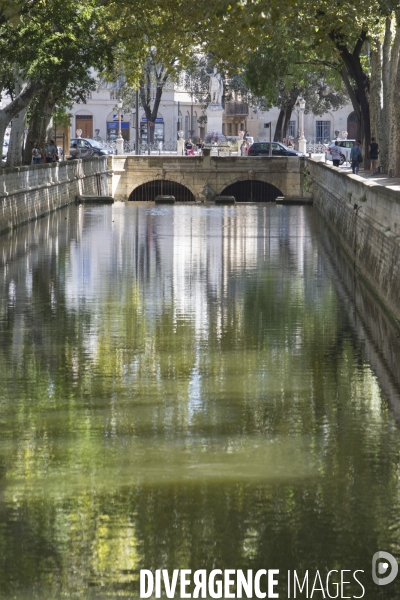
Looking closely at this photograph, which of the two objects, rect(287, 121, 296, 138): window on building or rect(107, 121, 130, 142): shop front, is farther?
rect(287, 121, 296, 138): window on building

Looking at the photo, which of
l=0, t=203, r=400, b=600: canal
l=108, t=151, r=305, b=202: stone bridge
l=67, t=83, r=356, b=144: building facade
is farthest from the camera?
l=67, t=83, r=356, b=144: building facade

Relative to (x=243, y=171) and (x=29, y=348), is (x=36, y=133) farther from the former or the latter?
(x=29, y=348)

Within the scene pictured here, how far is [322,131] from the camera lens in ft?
319

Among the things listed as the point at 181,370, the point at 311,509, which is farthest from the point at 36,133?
the point at 311,509

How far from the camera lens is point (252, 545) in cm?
838

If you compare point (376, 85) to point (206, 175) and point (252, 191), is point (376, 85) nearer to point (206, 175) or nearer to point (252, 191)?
point (206, 175)

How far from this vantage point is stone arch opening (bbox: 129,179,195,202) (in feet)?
193

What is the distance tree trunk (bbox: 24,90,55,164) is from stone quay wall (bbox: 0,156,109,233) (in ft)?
4.13

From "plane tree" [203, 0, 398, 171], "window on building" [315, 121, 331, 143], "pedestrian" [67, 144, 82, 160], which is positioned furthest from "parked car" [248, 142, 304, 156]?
"window on building" [315, 121, 331, 143]

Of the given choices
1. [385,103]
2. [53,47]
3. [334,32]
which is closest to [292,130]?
[385,103]

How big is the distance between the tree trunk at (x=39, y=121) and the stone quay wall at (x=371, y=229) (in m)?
11.2

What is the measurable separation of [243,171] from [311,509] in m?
49.0

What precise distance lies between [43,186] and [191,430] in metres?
28.2

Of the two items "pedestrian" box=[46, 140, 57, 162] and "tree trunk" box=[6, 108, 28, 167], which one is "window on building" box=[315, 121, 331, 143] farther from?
"tree trunk" box=[6, 108, 28, 167]
